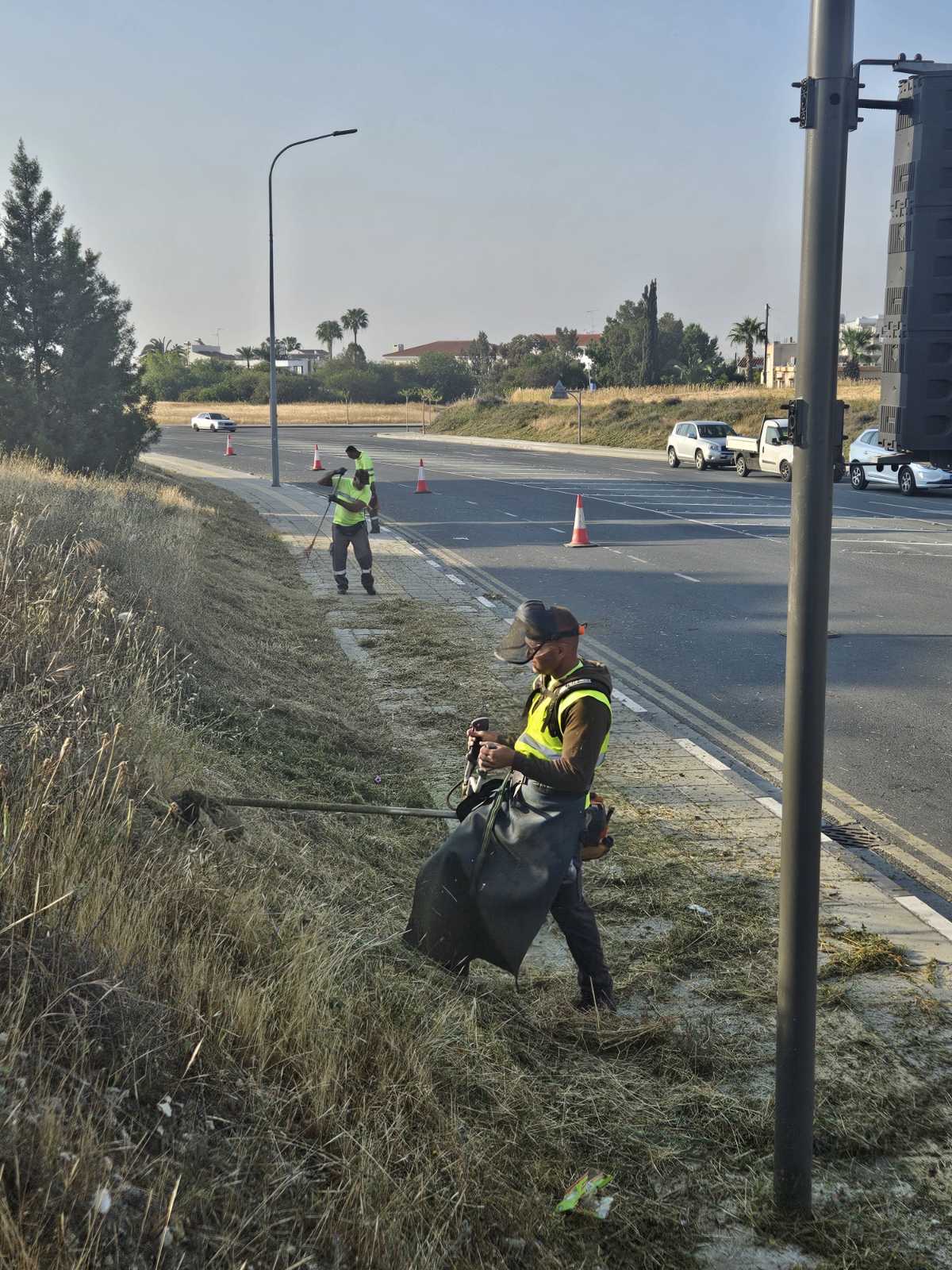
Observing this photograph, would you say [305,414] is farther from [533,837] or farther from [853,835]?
[533,837]

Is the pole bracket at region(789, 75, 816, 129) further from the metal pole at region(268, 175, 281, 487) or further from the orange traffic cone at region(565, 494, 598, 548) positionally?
the metal pole at region(268, 175, 281, 487)

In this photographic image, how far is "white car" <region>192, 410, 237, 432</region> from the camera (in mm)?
74812

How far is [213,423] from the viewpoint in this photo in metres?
75.1

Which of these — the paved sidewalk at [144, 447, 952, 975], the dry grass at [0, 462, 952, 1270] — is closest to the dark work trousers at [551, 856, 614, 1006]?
the dry grass at [0, 462, 952, 1270]

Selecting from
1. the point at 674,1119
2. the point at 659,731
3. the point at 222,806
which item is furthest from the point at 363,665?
the point at 674,1119

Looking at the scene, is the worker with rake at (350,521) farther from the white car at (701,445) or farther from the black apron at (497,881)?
the white car at (701,445)

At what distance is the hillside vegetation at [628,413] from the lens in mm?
55562

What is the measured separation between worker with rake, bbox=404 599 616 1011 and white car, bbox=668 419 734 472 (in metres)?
38.5

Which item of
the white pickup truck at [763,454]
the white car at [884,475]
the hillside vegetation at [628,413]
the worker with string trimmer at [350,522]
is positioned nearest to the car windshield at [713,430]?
the white pickup truck at [763,454]

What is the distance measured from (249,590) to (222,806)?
30.9 ft

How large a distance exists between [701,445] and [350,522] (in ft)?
96.9

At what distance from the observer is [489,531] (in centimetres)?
2298

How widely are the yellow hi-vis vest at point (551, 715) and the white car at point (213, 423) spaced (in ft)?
236

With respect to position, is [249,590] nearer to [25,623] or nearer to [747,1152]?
[25,623]
